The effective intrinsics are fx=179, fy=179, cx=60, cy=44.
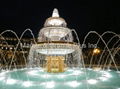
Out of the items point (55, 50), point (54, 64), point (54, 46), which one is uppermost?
point (54, 46)

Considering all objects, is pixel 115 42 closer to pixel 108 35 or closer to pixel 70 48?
pixel 108 35

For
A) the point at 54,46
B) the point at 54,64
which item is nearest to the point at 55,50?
the point at 54,46

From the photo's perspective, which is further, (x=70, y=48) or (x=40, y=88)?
(x=70, y=48)

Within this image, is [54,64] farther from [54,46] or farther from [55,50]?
[54,46]

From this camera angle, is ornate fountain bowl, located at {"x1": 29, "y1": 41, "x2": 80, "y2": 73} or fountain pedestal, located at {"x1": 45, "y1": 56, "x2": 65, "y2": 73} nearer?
ornate fountain bowl, located at {"x1": 29, "y1": 41, "x2": 80, "y2": 73}

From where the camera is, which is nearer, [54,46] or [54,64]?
[54,46]

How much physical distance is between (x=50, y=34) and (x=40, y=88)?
814 centimetres

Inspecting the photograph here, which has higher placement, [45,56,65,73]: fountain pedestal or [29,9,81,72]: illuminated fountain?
[29,9,81,72]: illuminated fountain

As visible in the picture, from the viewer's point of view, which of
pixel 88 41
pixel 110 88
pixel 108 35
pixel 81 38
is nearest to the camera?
pixel 110 88

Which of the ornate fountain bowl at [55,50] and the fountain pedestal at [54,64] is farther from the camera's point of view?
the fountain pedestal at [54,64]

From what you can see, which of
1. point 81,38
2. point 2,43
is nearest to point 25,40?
point 2,43

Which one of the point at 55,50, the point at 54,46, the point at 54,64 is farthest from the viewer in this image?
the point at 54,64

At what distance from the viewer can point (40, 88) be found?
420 inches

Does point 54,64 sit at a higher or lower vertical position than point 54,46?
lower
